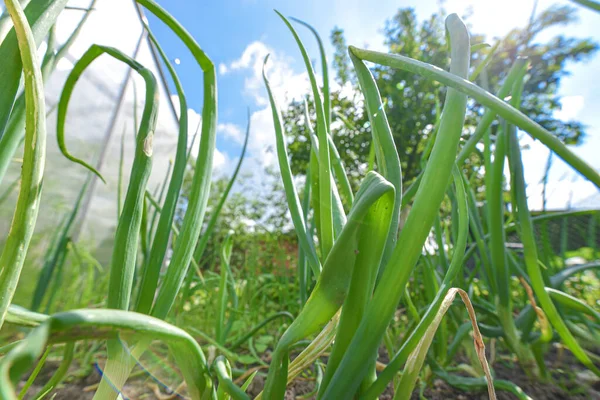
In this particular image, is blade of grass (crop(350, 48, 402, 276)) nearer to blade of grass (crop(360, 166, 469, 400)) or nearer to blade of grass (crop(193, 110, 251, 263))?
blade of grass (crop(360, 166, 469, 400))

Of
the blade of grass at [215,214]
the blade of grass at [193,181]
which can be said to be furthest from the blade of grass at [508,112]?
the blade of grass at [215,214]

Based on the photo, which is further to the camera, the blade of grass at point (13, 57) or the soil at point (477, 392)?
the soil at point (477, 392)

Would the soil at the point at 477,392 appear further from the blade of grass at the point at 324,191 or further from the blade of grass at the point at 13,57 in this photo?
the blade of grass at the point at 13,57

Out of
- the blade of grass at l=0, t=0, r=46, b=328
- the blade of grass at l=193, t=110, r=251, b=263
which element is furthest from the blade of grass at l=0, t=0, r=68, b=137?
the blade of grass at l=193, t=110, r=251, b=263

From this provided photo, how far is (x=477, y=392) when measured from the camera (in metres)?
0.38

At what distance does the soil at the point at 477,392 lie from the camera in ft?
1.28

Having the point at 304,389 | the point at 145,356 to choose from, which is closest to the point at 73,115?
the point at 145,356

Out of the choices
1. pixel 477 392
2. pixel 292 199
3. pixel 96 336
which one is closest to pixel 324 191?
pixel 292 199

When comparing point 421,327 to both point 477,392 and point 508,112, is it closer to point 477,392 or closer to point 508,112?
point 508,112

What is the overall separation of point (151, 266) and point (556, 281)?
46 centimetres

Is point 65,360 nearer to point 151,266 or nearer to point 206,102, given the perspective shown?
point 151,266

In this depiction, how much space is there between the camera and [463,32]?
0.18 metres

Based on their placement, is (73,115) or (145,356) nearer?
(145,356)

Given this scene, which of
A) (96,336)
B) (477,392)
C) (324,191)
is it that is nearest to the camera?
(96,336)
